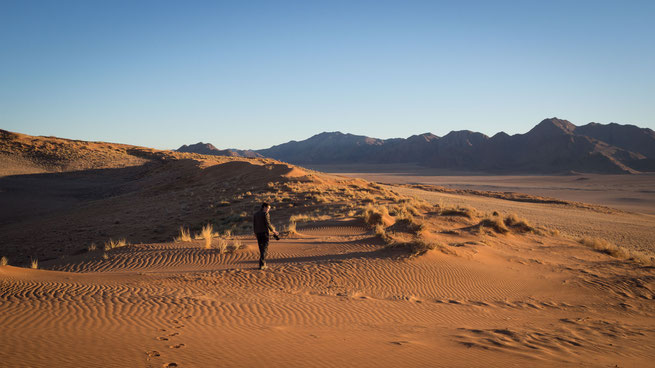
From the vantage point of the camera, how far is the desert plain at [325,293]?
4.86 meters

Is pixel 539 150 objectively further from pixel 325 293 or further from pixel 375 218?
pixel 325 293

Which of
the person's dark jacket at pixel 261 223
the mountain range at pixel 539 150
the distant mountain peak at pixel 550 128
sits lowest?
the person's dark jacket at pixel 261 223

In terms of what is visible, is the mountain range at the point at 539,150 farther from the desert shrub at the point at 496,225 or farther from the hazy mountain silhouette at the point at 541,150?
the desert shrub at the point at 496,225

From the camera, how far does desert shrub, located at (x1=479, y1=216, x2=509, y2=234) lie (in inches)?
665

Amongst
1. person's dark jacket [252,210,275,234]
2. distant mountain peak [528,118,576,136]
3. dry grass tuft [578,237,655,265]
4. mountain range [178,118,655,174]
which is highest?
distant mountain peak [528,118,576,136]

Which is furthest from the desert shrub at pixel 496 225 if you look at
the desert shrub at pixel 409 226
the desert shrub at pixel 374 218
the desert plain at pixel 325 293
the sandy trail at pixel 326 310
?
the desert shrub at pixel 374 218

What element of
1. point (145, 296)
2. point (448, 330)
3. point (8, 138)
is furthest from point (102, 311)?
point (8, 138)

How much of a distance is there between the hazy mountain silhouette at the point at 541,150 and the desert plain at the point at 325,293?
316 feet

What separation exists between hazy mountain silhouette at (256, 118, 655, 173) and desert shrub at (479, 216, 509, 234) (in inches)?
3874

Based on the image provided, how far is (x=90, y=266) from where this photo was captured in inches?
427

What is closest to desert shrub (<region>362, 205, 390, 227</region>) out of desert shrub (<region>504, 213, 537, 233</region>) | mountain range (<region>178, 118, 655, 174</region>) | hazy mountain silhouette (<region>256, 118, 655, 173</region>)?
desert shrub (<region>504, 213, 537, 233</region>)

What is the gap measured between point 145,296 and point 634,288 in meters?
11.7

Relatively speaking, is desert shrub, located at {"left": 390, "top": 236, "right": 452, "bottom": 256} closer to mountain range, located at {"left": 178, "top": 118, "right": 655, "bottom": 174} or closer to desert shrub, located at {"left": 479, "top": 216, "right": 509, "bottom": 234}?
desert shrub, located at {"left": 479, "top": 216, "right": 509, "bottom": 234}

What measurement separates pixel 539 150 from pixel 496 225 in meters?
119
